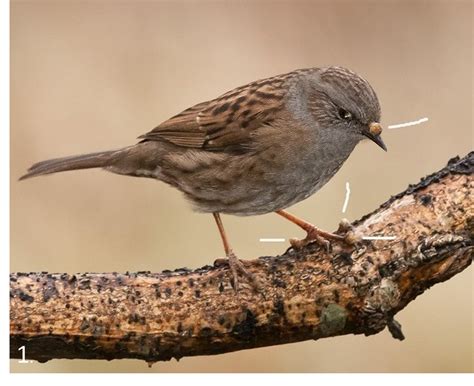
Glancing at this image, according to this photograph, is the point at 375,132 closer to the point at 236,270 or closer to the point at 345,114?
the point at 345,114

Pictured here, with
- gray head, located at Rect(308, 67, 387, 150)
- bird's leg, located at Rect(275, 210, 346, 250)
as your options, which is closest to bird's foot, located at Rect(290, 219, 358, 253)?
bird's leg, located at Rect(275, 210, 346, 250)

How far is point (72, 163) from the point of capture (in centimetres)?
430

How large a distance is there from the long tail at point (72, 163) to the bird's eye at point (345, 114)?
1169 millimetres

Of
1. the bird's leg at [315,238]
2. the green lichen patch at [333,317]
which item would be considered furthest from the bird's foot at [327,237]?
the green lichen patch at [333,317]

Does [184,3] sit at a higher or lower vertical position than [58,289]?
higher

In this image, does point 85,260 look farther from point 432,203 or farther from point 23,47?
point 432,203

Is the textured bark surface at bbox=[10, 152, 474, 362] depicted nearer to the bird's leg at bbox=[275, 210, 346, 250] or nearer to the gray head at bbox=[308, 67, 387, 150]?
the bird's leg at bbox=[275, 210, 346, 250]

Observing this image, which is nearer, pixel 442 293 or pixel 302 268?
pixel 302 268

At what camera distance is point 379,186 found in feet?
15.9
